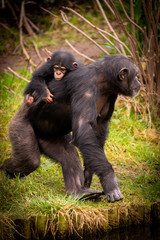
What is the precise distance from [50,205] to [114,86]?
5.31ft

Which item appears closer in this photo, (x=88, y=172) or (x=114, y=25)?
(x=88, y=172)

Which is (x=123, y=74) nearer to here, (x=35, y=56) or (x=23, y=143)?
(x=23, y=143)

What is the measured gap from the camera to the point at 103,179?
4.18 meters

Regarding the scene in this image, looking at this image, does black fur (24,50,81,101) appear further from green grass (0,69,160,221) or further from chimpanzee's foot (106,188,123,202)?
chimpanzee's foot (106,188,123,202)

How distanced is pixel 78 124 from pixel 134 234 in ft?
5.00

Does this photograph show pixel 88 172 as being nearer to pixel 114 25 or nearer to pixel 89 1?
pixel 114 25

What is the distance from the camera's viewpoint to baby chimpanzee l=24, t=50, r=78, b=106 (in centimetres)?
460

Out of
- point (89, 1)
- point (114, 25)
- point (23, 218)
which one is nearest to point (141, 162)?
point (23, 218)

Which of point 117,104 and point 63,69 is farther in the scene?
point 117,104

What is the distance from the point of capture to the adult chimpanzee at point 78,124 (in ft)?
13.8

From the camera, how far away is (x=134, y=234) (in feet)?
14.7

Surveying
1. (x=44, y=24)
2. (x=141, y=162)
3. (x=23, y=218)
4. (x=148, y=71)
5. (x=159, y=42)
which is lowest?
(x=141, y=162)

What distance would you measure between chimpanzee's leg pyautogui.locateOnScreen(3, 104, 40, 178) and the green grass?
1.01ft

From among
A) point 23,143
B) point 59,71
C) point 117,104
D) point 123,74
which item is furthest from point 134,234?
point 117,104
